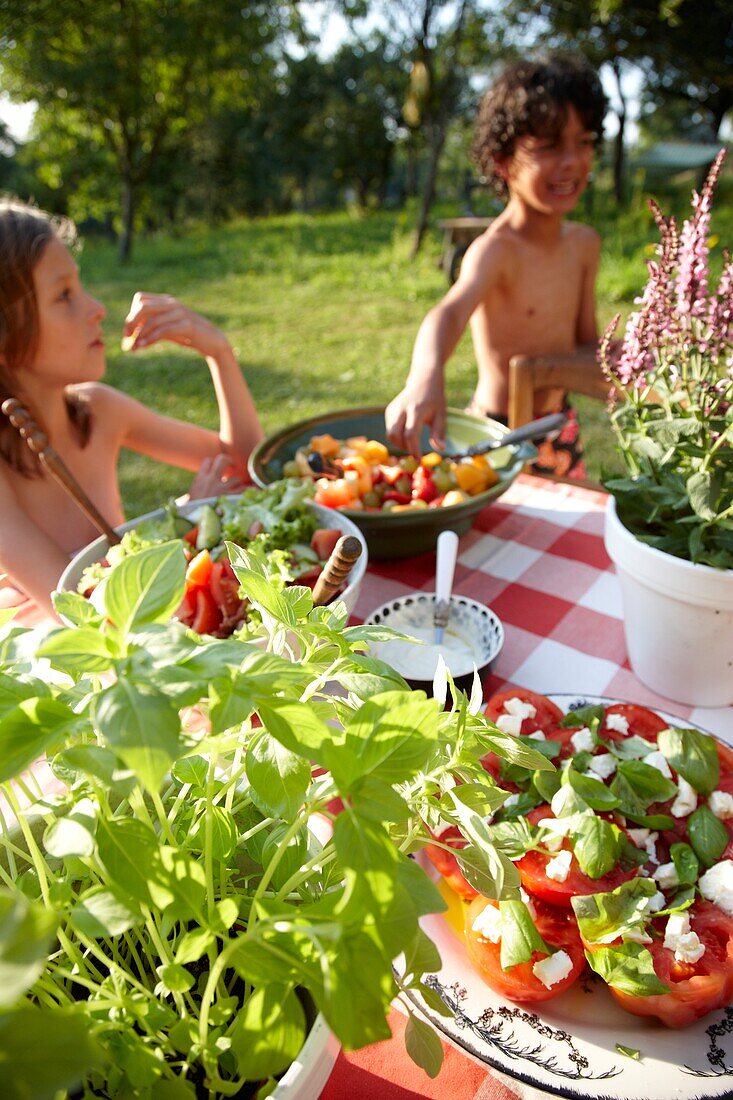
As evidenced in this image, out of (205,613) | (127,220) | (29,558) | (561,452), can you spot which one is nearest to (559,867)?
(205,613)

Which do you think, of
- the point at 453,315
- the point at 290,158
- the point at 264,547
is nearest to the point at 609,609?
the point at 264,547

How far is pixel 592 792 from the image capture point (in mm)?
713

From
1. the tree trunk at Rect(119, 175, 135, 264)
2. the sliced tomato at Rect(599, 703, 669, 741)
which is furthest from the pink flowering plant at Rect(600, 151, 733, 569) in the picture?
the tree trunk at Rect(119, 175, 135, 264)

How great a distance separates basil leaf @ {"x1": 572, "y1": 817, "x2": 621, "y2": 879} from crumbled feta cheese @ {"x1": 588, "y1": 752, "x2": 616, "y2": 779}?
12 cm

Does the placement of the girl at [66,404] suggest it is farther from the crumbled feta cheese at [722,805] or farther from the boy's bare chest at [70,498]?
the crumbled feta cheese at [722,805]

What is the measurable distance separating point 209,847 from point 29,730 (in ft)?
0.35

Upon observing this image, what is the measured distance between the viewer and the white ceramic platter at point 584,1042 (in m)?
0.55

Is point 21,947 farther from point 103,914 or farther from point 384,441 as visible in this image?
point 384,441

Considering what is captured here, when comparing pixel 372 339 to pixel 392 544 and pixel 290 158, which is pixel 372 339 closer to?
pixel 392 544

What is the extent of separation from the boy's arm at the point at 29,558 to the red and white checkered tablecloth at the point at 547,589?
598 mm

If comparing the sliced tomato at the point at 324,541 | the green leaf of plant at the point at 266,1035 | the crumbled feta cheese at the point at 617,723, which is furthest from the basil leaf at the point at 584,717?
the green leaf of plant at the point at 266,1035

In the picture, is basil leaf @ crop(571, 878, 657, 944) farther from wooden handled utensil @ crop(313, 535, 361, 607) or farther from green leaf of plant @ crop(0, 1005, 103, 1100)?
green leaf of plant @ crop(0, 1005, 103, 1100)

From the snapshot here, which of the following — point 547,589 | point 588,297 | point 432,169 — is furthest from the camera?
point 432,169

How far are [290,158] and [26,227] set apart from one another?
62.5 ft
